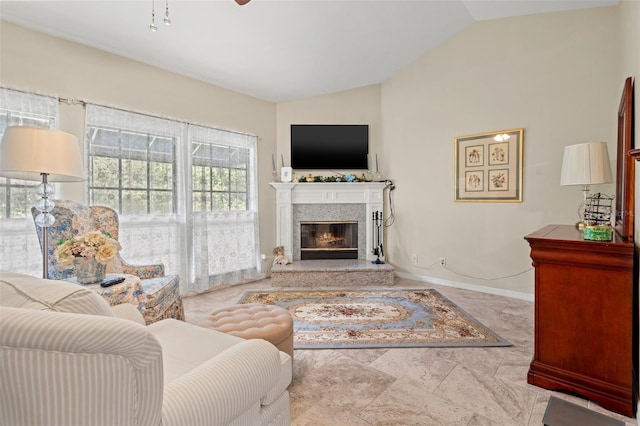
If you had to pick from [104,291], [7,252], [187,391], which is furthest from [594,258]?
[7,252]

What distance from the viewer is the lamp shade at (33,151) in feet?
5.98

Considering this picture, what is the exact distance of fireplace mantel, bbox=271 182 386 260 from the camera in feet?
16.0

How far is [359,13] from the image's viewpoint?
127 inches

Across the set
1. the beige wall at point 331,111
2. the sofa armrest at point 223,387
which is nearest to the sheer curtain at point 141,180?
the beige wall at point 331,111

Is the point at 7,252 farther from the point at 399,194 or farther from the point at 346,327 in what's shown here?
the point at 399,194

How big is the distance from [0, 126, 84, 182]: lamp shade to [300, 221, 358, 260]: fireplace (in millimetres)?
3349

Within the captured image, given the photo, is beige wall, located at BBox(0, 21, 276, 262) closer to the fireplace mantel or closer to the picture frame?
the fireplace mantel

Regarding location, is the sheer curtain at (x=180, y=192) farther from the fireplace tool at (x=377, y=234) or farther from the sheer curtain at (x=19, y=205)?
the fireplace tool at (x=377, y=234)

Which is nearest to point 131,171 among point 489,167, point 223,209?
point 223,209

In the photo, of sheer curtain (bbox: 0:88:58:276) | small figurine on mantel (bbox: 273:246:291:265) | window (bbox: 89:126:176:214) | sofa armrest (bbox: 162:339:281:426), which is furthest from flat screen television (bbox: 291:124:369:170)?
sofa armrest (bbox: 162:339:281:426)

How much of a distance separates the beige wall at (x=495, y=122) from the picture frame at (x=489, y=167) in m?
0.09

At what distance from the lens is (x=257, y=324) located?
76.5 inches

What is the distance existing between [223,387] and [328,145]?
4292 mm

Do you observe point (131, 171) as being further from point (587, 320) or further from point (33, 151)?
point (587, 320)
